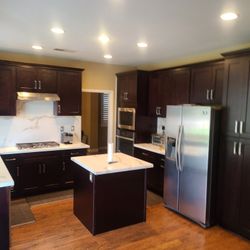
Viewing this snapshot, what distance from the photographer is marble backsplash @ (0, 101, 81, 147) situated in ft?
15.3

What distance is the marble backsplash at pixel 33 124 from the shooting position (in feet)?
15.3

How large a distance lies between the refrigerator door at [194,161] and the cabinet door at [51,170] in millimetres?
2299

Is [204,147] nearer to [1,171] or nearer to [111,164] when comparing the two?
[111,164]

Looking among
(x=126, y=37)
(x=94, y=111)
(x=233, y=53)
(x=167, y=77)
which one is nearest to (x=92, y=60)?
(x=167, y=77)

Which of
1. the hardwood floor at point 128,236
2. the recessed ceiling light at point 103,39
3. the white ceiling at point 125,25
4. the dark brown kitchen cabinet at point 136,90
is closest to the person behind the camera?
the white ceiling at point 125,25

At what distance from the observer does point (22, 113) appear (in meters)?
4.76

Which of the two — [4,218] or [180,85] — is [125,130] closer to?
[180,85]

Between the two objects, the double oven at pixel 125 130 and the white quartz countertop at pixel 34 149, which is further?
the double oven at pixel 125 130

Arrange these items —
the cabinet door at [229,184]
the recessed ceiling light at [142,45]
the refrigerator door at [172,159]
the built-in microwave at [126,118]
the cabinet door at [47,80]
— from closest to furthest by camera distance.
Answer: the cabinet door at [229,184] → the recessed ceiling light at [142,45] → the refrigerator door at [172,159] → the cabinet door at [47,80] → the built-in microwave at [126,118]

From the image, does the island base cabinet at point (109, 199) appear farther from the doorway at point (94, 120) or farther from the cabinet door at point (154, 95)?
the doorway at point (94, 120)

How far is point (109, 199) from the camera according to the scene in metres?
3.25

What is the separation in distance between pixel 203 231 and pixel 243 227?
518mm

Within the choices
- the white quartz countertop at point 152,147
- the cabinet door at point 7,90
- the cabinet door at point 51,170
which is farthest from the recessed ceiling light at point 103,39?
the cabinet door at point 51,170

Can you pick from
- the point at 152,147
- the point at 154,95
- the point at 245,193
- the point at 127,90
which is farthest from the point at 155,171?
the point at 127,90
